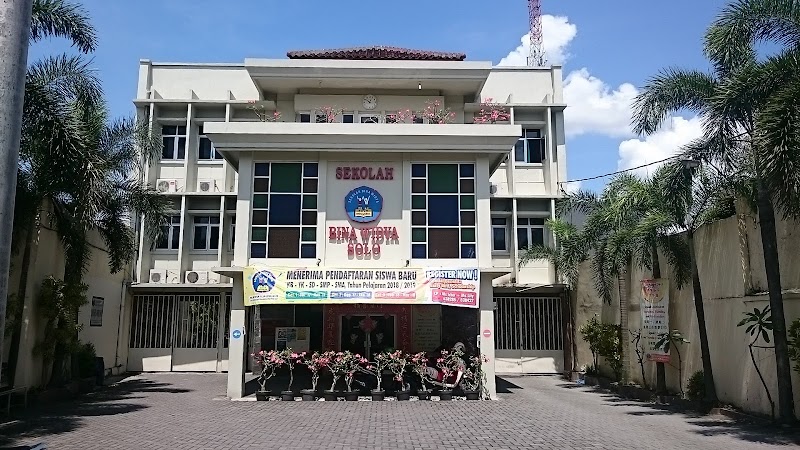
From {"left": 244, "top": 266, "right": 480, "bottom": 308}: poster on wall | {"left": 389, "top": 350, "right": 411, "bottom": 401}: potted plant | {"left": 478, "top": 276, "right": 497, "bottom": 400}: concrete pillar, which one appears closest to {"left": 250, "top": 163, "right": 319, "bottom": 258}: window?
{"left": 244, "top": 266, "right": 480, "bottom": 308}: poster on wall

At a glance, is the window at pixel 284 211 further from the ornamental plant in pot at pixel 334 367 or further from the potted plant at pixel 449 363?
the potted plant at pixel 449 363

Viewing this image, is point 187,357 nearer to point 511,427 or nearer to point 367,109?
point 367,109

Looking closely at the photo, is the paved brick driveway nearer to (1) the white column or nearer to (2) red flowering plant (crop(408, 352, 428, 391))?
(1) the white column

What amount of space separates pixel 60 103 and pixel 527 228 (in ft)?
51.0

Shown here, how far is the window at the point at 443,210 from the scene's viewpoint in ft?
49.5

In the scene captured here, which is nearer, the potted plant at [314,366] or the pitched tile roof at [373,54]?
the potted plant at [314,366]

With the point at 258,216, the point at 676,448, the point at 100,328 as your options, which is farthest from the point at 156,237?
the point at 676,448

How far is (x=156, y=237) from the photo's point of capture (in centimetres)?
1811

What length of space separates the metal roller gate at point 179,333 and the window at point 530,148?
37.9ft

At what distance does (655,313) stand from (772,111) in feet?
22.7

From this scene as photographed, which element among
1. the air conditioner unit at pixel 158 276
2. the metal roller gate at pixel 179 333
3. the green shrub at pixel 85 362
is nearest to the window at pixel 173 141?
the air conditioner unit at pixel 158 276

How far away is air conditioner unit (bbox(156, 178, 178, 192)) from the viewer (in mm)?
21875

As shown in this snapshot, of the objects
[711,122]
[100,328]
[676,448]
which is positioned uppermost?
[711,122]

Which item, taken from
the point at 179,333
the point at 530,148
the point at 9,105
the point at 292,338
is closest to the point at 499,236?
the point at 530,148
